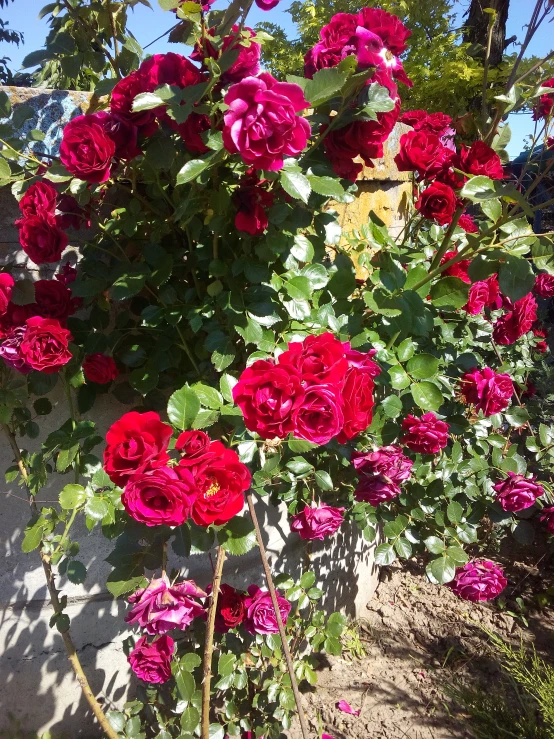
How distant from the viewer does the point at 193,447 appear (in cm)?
94

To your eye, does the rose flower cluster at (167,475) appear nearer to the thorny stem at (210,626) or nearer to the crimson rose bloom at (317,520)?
the thorny stem at (210,626)

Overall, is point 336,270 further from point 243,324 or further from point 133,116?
point 133,116

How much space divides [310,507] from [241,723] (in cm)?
71

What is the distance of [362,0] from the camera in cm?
570

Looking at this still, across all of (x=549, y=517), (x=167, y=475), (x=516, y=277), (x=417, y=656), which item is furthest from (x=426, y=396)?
(x=417, y=656)

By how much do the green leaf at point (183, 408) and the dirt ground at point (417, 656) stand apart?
141 centimetres

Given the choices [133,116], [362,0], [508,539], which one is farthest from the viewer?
[362,0]

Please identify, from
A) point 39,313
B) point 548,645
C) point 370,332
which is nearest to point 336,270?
point 370,332

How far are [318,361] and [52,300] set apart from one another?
73 cm

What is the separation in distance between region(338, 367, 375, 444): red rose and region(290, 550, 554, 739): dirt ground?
145 cm

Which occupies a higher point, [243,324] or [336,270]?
[336,270]

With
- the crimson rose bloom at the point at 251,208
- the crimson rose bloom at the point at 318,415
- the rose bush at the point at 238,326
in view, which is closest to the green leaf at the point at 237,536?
the rose bush at the point at 238,326

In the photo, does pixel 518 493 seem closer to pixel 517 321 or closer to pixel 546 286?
pixel 517 321

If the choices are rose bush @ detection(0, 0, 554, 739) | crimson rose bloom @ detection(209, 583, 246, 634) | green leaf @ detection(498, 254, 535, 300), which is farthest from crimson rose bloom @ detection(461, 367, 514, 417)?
crimson rose bloom @ detection(209, 583, 246, 634)
